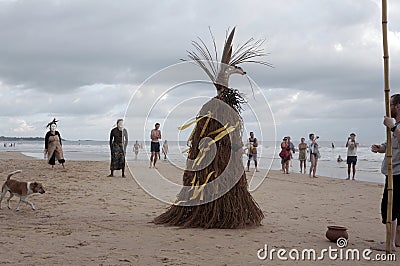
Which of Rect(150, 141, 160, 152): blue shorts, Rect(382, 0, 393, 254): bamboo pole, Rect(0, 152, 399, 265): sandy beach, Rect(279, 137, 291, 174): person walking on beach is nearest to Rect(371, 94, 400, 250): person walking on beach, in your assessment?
Rect(382, 0, 393, 254): bamboo pole

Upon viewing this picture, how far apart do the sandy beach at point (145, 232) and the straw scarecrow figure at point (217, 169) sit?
0.28 meters

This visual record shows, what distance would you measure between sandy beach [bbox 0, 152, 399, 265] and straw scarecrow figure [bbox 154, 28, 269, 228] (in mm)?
276

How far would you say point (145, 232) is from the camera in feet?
21.3

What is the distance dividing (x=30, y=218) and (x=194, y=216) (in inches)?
115

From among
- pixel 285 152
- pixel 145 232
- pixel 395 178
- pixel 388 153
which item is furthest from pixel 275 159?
pixel 388 153

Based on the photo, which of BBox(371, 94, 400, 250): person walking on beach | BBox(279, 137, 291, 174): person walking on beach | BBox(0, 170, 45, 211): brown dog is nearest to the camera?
BBox(371, 94, 400, 250): person walking on beach

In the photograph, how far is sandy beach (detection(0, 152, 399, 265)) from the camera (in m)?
5.18

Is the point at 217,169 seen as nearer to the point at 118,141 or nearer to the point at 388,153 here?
the point at 388,153

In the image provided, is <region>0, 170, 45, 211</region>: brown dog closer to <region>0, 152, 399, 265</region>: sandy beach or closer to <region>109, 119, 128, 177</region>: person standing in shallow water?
<region>0, 152, 399, 265</region>: sandy beach

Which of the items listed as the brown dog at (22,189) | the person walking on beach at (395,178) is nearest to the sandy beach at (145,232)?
the brown dog at (22,189)

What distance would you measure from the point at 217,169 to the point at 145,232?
4.84 ft

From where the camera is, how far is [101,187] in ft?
39.2

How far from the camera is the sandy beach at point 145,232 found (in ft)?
17.0

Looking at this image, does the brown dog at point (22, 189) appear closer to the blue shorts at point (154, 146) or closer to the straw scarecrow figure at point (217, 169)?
the straw scarecrow figure at point (217, 169)
